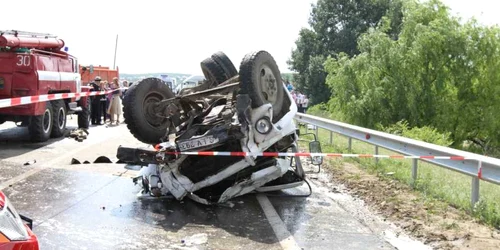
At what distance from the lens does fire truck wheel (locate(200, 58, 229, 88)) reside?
Answer: 27.1 feet

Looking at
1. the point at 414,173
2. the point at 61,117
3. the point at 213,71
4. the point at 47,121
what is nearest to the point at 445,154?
the point at 414,173

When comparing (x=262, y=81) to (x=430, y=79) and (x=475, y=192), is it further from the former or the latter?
(x=430, y=79)

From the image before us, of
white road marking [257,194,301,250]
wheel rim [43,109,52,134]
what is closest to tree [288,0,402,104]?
wheel rim [43,109,52,134]

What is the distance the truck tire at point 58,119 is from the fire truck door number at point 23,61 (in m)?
1.83

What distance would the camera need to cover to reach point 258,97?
256 inches

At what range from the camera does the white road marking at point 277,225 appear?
5.04 metres

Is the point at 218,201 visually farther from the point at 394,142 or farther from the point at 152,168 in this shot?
the point at 394,142

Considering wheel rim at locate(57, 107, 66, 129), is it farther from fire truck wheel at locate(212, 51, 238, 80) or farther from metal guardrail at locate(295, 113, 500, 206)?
metal guardrail at locate(295, 113, 500, 206)

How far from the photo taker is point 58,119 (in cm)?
1351

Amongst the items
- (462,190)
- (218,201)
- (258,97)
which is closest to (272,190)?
(218,201)

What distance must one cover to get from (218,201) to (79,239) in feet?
6.58

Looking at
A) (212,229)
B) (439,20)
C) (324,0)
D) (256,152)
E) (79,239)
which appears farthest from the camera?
(324,0)

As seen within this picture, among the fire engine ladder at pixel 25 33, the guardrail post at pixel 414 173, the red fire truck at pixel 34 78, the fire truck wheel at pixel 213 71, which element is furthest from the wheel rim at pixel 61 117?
the guardrail post at pixel 414 173

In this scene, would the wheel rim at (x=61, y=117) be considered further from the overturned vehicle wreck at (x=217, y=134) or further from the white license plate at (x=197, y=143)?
the white license plate at (x=197, y=143)
